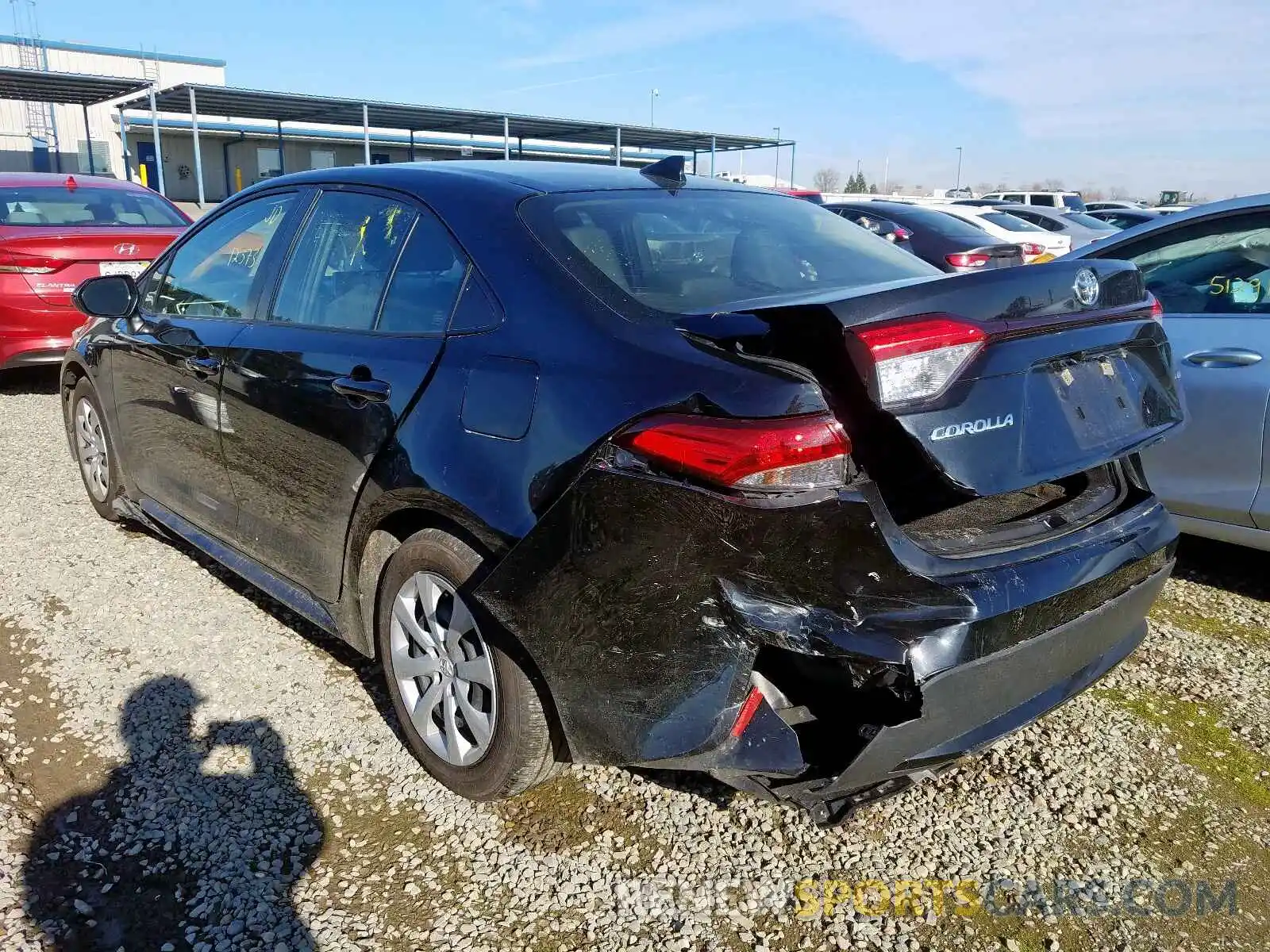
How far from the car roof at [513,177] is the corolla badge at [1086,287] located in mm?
1272

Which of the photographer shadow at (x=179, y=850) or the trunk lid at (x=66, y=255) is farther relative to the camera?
the trunk lid at (x=66, y=255)

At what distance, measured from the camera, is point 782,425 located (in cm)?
190

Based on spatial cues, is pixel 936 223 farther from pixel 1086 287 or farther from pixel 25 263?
pixel 1086 287

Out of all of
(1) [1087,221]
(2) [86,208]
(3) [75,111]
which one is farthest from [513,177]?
(3) [75,111]

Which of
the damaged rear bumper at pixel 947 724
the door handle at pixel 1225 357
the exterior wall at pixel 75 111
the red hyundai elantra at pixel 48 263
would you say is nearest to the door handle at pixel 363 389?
the damaged rear bumper at pixel 947 724

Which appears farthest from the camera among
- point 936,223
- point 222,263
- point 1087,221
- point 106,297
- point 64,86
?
point 64,86

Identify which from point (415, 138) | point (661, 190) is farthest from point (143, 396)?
point (415, 138)

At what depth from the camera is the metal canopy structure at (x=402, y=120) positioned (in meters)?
27.9

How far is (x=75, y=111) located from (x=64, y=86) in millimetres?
19793

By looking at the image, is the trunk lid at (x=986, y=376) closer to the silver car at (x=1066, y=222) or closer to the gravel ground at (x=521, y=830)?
the gravel ground at (x=521, y=830)

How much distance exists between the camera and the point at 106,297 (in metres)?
3.96

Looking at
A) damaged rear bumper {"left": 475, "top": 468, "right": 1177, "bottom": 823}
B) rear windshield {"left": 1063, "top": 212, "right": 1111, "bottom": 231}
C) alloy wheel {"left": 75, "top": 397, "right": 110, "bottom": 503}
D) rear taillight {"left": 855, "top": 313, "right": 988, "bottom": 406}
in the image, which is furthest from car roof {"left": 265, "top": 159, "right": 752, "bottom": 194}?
rear windshield {"left": 1063, "top": 212, "right": 1111, "bottom": 231}

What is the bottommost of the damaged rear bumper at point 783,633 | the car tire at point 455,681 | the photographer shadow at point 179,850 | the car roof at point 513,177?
the photographer shadow at point 179,850

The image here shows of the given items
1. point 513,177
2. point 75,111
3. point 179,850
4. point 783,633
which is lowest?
point 179,850
